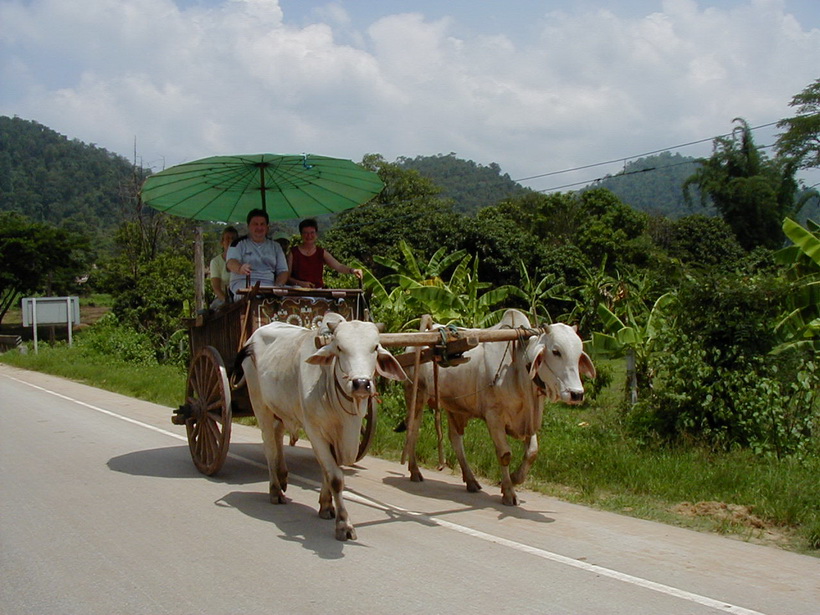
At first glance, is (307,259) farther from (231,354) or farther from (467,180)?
(467,180)

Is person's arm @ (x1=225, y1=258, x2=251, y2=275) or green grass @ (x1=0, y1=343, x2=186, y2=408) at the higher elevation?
person's arm @ (x1=225, y1=258, x2=251, y2=275)

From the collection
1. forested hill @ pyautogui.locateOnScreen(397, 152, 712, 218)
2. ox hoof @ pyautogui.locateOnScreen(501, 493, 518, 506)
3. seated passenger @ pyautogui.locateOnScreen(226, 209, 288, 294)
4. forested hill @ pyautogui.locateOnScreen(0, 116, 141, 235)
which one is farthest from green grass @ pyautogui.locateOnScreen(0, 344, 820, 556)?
forested hill @ pyautogui.locateOnScreen(0, 116, 141, 235)

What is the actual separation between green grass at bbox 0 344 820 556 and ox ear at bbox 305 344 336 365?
319 centimetres

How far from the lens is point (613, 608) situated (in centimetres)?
482

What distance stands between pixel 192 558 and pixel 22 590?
1100 mm

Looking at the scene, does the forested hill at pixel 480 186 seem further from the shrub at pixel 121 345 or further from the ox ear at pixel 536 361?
the ox ear at pixel 536 361

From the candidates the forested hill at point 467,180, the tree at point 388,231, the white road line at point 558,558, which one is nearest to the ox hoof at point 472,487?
the white road line at point 558,558

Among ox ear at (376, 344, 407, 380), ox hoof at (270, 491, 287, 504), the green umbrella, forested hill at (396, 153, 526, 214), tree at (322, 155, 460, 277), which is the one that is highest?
forested hill at (396, 153, 526, 214)

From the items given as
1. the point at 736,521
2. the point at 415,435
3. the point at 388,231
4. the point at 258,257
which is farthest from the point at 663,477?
the point at 388,231

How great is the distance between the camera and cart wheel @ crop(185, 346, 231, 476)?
813cm

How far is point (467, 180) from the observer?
128m

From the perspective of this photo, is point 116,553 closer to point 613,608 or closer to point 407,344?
point 407,344

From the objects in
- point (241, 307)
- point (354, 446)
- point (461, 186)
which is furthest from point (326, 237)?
point (461, 186)

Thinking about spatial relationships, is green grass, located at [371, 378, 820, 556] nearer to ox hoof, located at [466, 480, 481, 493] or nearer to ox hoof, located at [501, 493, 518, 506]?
ox hoof, located at [466, 480, 481, 493]
